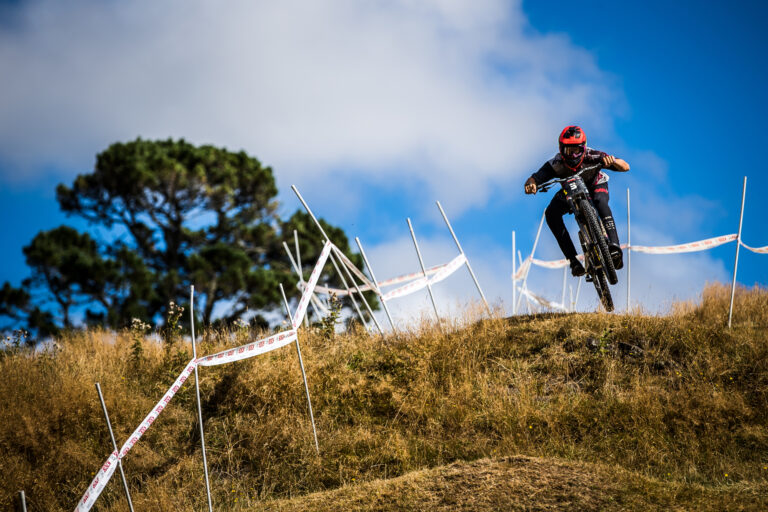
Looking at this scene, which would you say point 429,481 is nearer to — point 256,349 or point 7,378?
point 256,349

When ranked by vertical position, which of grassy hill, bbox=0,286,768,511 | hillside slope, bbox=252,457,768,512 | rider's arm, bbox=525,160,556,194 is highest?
rider's arm, bbox=525,160,556,194

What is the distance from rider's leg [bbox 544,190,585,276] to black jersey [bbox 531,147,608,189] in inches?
14.6

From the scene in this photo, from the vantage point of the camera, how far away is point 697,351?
9.49m

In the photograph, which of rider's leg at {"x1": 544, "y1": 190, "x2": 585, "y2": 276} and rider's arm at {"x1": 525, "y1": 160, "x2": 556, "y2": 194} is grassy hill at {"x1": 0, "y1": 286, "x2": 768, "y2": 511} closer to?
rider's leg at {"x1": 544, "y1": 190, "x2": 585, "y2": 276}

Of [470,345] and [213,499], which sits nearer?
[213,499]

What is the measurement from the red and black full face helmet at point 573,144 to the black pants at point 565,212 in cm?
51

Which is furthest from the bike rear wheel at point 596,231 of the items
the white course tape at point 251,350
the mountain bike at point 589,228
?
the white course tape at point 251,350

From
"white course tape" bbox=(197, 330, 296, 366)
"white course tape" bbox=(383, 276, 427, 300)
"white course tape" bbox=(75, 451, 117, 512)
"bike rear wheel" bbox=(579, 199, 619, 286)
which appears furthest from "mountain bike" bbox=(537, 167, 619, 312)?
"white course tape" bbox=(75, 451, 117, 512)

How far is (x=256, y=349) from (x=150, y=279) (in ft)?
61.0

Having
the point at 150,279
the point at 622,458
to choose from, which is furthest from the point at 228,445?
the point at 150,279

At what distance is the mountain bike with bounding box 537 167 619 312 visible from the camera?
9.62 m

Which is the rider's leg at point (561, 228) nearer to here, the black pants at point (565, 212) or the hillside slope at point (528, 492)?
the black pants at point (565, 212)

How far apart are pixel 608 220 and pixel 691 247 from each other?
283 cm

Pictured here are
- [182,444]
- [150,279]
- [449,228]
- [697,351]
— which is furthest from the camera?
[150,279]
